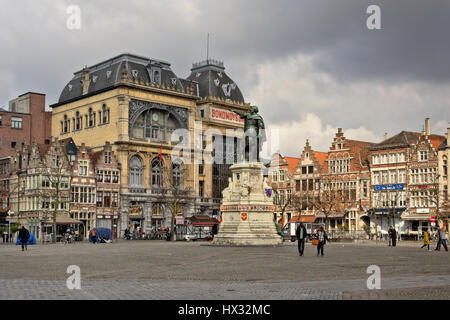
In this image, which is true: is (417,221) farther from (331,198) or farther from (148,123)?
(148,123)

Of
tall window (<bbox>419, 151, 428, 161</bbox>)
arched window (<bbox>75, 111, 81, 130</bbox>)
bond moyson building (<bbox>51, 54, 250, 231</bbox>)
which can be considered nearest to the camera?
tall window (<bbox>419, 151, 428, 161</bbox>)

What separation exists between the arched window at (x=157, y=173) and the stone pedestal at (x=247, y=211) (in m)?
46.5

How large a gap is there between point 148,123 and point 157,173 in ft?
23.6

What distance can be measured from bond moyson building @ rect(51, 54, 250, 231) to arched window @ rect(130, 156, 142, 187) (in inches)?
5.4

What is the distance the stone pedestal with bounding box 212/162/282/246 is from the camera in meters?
45.1

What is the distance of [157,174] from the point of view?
3669 inches

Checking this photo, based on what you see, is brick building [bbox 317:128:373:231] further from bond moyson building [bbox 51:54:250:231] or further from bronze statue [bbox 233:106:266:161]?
bronze statue [bbox 233:106:266:161]

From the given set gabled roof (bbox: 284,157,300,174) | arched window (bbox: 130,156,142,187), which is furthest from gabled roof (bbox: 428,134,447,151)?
arched window (bbox: 130,156,142,187)

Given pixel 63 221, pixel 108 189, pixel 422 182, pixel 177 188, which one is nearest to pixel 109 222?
pixel 108 189

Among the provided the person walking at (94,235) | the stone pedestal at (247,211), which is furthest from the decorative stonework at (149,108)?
the stone pedestal at (247,211)

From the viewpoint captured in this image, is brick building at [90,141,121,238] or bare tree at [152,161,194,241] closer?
brick building at [90,141,121,238]

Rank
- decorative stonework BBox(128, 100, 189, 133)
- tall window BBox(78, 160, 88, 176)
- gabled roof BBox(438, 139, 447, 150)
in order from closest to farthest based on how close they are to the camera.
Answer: gabled roof BBox(438, 139, 447, 150) < tall window BBox(78, 160, 88, 176) < decorative stonework BBox(128, 100, 189, 133)

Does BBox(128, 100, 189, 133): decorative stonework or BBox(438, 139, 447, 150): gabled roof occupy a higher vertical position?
BBox(128, 100, 189, 133): decorative stonework
